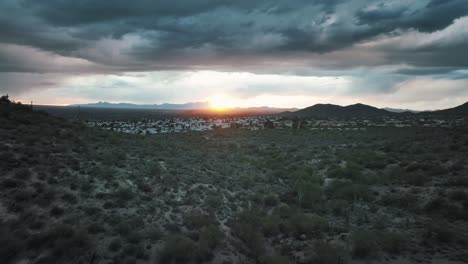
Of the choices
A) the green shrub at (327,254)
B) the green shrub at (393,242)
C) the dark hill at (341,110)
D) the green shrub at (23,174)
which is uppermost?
the dark hill at (341,110)

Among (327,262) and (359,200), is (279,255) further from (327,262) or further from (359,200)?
(359,200)

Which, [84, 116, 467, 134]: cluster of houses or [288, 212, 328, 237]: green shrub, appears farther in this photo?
[84, 116, 467, 134]: cluster of houses

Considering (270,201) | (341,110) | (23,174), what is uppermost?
(341,110)

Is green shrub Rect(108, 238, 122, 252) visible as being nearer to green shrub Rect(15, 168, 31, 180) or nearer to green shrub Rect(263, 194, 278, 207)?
green shrub Rect(15, 168, 31, 180)

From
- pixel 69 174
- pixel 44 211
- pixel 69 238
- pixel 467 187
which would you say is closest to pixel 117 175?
pixel 69 174

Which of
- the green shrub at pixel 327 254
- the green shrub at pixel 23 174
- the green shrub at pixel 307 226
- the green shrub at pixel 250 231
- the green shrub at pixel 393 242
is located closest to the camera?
the green shrub at pixel 327 254

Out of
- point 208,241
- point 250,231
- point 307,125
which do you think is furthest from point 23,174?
point 307,125

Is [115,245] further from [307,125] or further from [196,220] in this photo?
[307,125]

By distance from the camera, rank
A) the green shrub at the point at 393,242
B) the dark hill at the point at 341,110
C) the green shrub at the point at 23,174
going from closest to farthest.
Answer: the green shrub at the point at 393,242
the green shrub at the point at 23,174
the dark hill at the point at 341,110

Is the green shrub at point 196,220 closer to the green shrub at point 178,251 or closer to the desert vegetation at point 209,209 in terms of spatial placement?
the desert vegetation at point 209,209

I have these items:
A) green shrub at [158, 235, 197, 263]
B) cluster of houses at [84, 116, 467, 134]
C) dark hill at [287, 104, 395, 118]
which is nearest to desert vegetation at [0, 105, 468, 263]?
green shrub at [158, 235, 197, 263]

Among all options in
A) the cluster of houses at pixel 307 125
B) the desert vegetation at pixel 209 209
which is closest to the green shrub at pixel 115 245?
the desert vegetation at pixel 209 209

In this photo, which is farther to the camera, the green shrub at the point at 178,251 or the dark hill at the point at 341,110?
the dark hill at the point at 341,110
